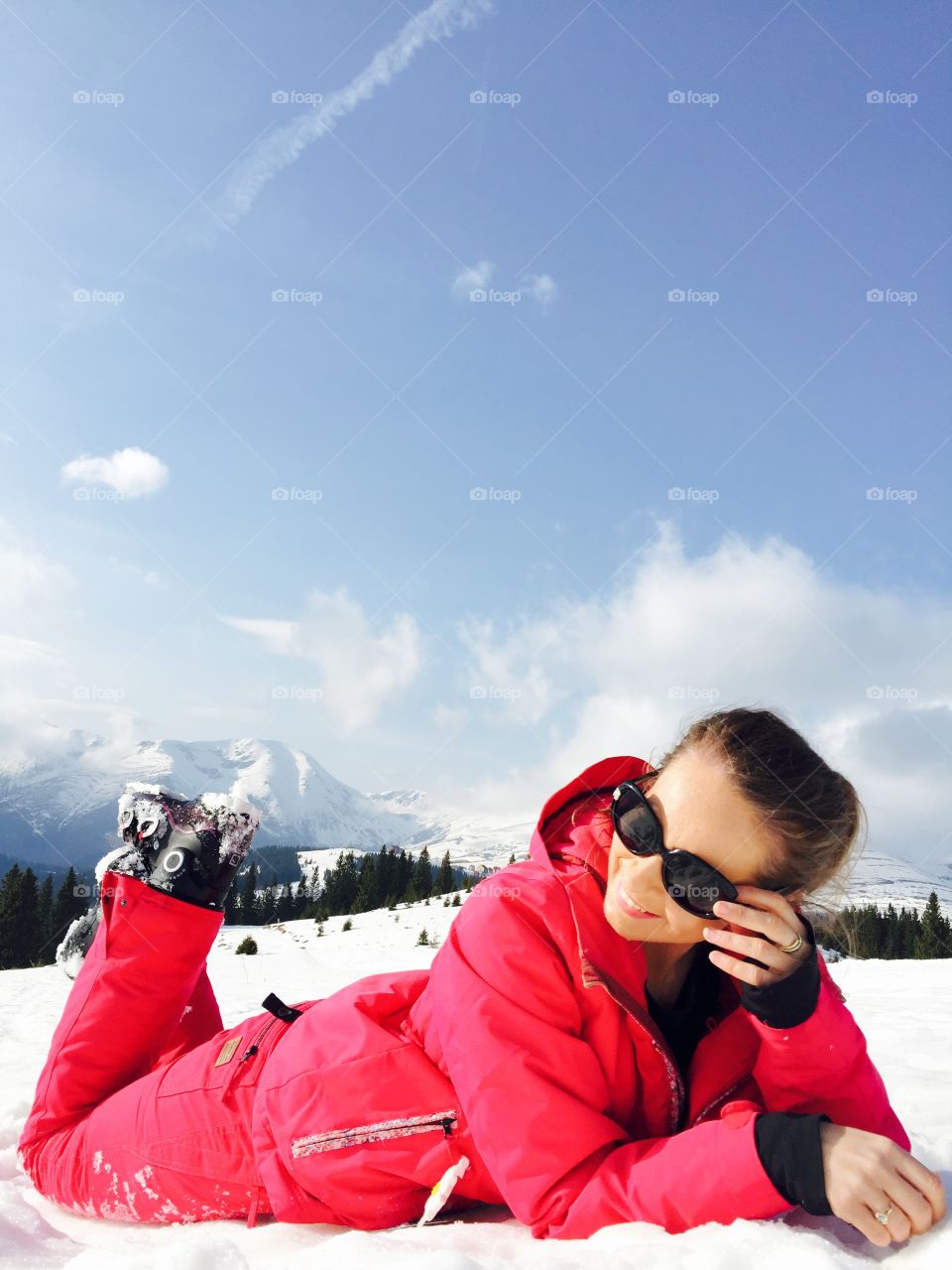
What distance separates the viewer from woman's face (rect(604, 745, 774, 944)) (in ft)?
6.87

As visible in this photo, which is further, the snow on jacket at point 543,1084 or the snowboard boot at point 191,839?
the snowboard boot at point 191,839

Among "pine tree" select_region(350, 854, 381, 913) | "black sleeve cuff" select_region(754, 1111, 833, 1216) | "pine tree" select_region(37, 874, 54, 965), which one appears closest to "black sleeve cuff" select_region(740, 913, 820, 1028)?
"black sleeve cuff" select_region(754, 1111, 833, 1216)

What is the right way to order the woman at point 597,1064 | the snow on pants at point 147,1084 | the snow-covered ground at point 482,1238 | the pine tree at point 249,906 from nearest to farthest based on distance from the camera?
the snow-covered ground at point 482,1238 < the woman at point 597,1064 < the snow on pants at point 147,1084 < the pine tree at point 249,906

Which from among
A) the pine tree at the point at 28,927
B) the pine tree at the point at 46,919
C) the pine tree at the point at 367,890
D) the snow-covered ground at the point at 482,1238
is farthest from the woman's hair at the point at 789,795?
the pine tree at the point at 367,890

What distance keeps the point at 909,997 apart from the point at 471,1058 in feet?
29.4

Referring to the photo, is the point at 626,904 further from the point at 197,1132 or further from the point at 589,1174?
the point at 197,1132

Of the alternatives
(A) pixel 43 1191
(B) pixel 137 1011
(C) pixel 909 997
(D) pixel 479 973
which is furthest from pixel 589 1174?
(C) pixel 909 997

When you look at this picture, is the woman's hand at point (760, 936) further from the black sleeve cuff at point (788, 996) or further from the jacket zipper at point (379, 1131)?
the jacket zipper at point (379, 1131)

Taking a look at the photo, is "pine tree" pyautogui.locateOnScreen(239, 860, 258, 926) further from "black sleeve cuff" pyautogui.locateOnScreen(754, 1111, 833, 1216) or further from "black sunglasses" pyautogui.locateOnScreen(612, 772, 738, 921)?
"black sleeve cuff" pyautogui.locateOnScreen(754, 1111, 833, 1216)

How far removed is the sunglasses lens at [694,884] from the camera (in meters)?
2.08

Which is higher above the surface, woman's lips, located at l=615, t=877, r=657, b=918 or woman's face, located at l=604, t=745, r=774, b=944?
woman's face, located at l=604, t=745, r=774, b=944

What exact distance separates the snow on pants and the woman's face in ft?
4.50

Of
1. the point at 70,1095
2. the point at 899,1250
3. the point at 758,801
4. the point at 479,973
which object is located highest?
the point at 758,801

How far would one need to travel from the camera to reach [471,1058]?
214 cm
